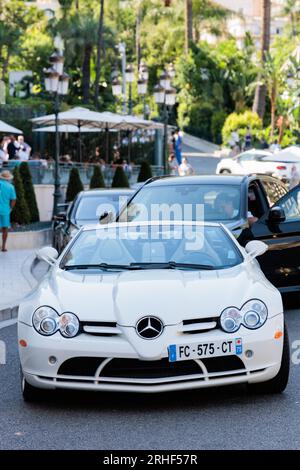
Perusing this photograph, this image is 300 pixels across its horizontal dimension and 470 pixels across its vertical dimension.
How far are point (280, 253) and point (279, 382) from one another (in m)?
5.45

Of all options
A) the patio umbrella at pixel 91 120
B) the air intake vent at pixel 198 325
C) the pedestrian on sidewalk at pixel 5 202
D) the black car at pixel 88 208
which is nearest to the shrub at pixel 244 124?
the patio umbrella at pixel 91 120

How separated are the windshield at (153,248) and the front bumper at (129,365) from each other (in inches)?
46.8

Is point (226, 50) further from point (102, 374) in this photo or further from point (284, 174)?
point (102, 374)

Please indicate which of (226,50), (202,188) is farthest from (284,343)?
(226,50)

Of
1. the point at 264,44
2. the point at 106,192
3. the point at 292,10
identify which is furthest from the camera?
the point at 292,10

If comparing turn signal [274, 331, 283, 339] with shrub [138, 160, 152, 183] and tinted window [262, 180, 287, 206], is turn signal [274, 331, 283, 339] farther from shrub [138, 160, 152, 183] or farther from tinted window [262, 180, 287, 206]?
shrub [138, 160, 152, 183]

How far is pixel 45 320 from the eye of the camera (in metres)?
7.51

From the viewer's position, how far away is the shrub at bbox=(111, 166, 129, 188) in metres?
33.1

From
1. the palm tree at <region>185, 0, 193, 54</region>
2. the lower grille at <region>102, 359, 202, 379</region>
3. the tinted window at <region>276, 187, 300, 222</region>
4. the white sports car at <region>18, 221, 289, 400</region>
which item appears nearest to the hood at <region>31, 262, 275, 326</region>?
the white sports car at <region>18, 221, 289, 400</region>

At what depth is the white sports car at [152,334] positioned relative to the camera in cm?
727

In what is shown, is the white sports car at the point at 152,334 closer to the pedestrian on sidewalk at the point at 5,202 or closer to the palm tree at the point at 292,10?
the pedestrian on sidewalk at the point at 5,202

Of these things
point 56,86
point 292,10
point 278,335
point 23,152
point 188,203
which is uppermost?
point 278,335

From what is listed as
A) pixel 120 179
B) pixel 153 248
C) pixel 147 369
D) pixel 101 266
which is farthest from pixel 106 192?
pixel 120 179

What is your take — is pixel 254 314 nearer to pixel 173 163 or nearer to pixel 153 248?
pixel 153 248
